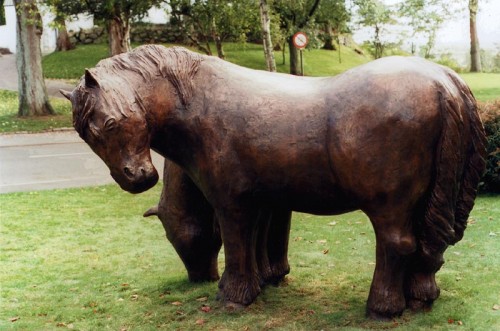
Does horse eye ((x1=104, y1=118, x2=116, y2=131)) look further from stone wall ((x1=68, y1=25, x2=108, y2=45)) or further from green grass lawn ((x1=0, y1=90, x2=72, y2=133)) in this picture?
stone wall ((x1=68, y1=25, x2=108, y2=45))

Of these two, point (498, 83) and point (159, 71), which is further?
point (498, 83)

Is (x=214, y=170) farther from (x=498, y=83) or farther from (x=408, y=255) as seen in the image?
(x=498, y=83)

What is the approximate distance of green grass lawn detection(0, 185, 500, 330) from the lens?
4824 millimetres

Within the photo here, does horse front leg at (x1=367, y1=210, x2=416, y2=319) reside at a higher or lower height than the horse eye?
lower

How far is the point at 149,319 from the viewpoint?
16.4ft

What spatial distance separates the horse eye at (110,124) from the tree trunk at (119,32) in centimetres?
1758

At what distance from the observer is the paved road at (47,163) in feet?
40.5

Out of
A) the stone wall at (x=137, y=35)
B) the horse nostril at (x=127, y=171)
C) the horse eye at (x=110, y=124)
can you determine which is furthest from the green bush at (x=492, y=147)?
the stone wall at (x=137, y=35)

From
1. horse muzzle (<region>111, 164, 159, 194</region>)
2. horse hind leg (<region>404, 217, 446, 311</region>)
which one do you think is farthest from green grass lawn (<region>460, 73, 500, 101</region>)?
horse muzzle (<region>111, 164, 159, 194</region>)

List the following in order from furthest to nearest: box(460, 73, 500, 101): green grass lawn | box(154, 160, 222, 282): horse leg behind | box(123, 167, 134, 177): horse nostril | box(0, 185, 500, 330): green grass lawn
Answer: box(460, 73, 500, 101): green grass lawn
box(154, 160, 222, 282): horse leg behind
box(0, 185, 500, 330): green grass lawn
box(123, 167, 134, 177): horse nostril

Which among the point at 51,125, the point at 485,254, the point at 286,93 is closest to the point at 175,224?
the point at 286,93

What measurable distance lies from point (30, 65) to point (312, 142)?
1754 cm

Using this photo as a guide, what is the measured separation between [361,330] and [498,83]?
997 inches

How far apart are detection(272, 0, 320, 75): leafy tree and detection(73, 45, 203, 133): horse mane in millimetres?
22353
